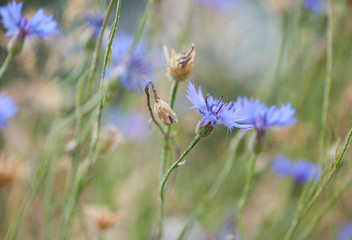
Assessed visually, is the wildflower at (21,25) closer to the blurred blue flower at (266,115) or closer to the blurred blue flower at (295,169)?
the blurred blue flower at (266,115)

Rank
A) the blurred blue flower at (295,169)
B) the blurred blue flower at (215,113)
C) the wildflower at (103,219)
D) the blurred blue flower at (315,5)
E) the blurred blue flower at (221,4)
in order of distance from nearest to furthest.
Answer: the blurred blue flower at (215,113)
the wildflower at (103,219)
the blurred blue flower at (295,169)
the blurred blue flower at (315,5)
the blurred blue flower at (221,4)

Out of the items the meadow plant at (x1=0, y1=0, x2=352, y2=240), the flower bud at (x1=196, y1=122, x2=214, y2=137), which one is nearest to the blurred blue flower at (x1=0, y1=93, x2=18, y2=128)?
the meadow plant at (x1=0, y1=0, x2=352, y2=240)

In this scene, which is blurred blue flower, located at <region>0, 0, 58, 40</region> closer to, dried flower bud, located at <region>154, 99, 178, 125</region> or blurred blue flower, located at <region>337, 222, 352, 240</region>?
dried flower bud, located at <region>154, 99, 178, 125</region>

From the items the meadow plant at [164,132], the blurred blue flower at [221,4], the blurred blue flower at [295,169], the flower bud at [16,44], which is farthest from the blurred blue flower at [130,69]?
the blurred blue flower at [221,4]

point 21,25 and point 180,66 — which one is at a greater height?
point 21,25

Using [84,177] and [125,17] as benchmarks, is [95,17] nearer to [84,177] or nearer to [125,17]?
[84,177]

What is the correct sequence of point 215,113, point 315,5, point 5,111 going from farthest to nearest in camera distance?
point 315,5 → point 5,111 → point 215,113

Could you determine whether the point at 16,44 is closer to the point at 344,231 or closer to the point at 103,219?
the point at 103,219

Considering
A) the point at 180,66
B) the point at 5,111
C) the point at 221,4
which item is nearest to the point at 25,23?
the point at 5,111
